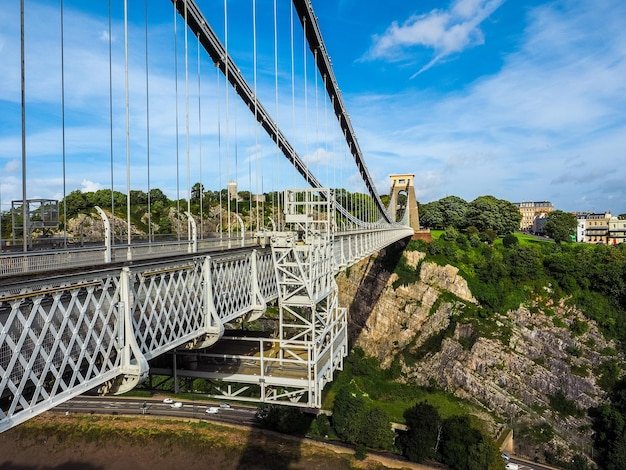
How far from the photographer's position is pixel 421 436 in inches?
1278

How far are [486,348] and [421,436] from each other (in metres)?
15.1

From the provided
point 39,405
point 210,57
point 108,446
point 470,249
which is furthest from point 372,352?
point 39,405

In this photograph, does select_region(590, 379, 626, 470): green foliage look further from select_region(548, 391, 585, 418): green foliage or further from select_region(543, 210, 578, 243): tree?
select_region(543, 210, 578, 243): tree

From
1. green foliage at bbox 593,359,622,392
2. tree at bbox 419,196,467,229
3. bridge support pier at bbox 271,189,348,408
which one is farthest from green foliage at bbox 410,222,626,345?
bridge support pier at bbox 271,189,348,408

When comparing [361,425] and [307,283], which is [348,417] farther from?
[307,283]

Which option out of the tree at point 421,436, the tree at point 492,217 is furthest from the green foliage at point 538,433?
the tree at point 492,217

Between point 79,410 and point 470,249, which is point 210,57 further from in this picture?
point 470,249

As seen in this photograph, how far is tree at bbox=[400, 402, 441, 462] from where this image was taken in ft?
106

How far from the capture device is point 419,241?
58.8 meters

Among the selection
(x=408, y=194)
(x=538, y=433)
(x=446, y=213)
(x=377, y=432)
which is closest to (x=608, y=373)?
(x=538, y=433)

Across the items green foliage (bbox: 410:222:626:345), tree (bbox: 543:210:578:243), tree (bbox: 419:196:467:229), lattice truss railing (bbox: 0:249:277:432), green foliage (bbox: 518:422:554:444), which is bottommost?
green foliage (bbox: 518:422:554:444)

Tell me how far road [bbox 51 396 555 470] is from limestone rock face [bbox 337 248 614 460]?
59.6 feet

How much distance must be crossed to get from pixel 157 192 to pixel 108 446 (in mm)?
52980

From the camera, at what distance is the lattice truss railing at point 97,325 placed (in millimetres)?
6227
